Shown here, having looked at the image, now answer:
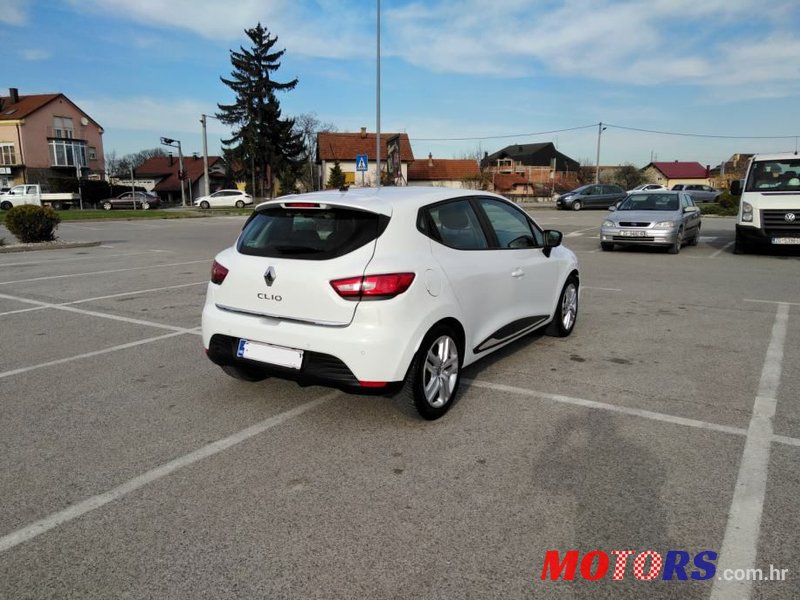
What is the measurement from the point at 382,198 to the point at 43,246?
15.8 m

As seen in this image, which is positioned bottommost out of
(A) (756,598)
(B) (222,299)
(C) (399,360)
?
(A) (756,598)

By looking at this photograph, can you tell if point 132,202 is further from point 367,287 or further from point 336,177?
point 367,287

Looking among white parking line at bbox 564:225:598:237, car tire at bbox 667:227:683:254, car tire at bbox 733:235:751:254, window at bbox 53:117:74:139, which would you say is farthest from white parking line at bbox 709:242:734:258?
window at bbox 53:117:74:139

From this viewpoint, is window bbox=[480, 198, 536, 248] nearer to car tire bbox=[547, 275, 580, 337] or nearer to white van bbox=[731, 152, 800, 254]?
car tire bbox=[547, 275, 580, 337]

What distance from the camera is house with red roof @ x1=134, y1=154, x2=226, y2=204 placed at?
2901 inches

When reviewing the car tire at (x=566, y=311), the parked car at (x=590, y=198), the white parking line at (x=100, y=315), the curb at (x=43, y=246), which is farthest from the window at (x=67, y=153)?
the car tire at (x=566, y=311)

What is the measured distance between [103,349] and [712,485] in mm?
5429

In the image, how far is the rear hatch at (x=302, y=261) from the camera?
3627 millimetres

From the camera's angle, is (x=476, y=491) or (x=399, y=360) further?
(x=399, y=360)

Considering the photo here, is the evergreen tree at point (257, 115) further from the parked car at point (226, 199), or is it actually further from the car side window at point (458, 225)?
the car side window at point (458, 225)

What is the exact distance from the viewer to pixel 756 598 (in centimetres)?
231

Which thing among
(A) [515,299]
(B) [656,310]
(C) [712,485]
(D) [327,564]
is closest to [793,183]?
(B) [656,310]

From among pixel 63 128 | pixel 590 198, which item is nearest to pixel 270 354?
pixel 590 198

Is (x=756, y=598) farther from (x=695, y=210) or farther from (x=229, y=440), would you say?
(x=695, y=210)
